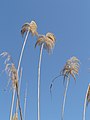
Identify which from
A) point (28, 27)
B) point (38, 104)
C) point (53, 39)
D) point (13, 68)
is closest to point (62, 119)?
point (38, 104)

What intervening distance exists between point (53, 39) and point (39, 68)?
1980 millimetres

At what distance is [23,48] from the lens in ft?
64.4

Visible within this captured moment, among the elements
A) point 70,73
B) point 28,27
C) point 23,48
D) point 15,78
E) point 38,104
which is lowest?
point 15,78

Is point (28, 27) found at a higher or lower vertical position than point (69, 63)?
higher

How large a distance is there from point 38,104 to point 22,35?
497cm

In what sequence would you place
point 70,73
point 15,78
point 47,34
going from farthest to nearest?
point 47,34 → point 70,73 → point 15,78

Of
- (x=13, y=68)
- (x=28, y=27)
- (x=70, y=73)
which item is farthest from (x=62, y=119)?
(x=13, y=68)

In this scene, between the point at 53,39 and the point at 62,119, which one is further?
the point at 53,39

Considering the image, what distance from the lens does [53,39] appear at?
64.4 feet

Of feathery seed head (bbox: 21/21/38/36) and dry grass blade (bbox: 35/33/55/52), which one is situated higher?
feathery seed head (bbox: 21/21/38/36)

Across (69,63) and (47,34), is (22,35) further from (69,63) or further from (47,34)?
(69,63)

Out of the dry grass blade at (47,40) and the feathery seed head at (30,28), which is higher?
the feathery seed head at (30,28)

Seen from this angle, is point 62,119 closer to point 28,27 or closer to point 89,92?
point 89,92

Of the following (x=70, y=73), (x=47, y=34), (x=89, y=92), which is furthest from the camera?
(x=47, y=34)
